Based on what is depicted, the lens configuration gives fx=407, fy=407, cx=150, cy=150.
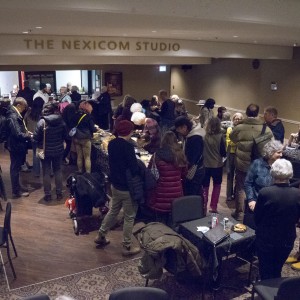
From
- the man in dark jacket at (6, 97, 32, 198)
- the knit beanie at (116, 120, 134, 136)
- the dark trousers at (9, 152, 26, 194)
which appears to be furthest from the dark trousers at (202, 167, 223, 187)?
the dark trousers at (9, 152, 26, 194)

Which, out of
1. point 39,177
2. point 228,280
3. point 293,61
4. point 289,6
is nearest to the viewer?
point 228,280

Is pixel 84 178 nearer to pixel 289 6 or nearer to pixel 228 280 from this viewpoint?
pixel 228 280

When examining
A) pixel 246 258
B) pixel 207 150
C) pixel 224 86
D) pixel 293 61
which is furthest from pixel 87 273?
pixel 224 86

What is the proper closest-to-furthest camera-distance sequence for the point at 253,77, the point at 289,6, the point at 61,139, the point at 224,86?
1. the point at 289,6
2. the point at 61,139
3. the point at 253,77
4. the point at 224,86

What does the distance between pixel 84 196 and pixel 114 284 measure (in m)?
1.61

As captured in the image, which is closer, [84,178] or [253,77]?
[84,178]

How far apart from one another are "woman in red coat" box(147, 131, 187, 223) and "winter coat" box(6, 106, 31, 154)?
105 inches

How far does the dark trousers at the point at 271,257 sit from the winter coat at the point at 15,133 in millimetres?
4288

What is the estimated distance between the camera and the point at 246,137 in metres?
5.57

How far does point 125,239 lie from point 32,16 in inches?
108

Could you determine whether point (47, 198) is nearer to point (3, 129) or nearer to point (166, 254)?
point (3, 129)

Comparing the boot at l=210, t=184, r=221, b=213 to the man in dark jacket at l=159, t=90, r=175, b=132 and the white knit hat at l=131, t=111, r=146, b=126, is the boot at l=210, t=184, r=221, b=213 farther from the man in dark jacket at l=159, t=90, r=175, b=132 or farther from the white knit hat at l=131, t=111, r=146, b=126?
the man in dark jacket at l=159, t=90, r=175, b=132

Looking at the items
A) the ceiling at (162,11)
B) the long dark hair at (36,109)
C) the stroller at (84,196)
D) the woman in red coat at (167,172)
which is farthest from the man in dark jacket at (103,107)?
the woman in red coat at (167,172)

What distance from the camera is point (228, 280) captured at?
444 centimetres
